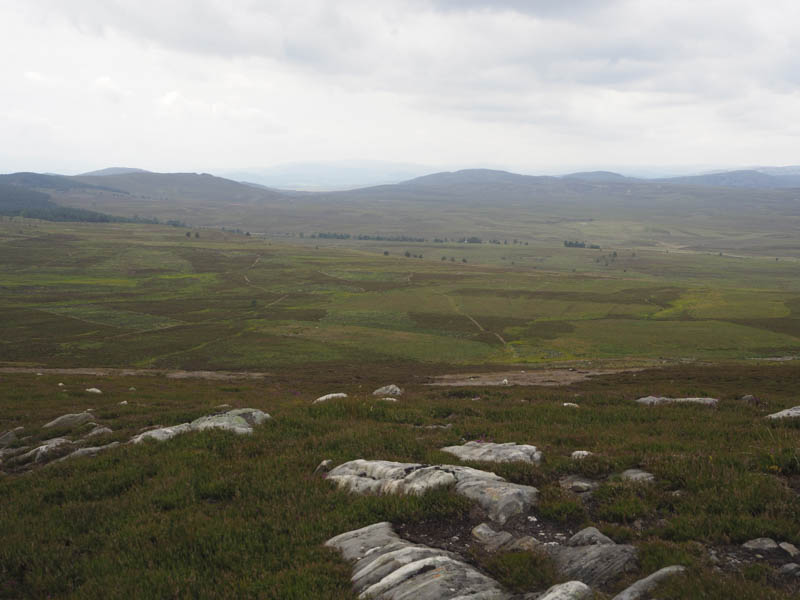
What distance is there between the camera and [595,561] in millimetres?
8242

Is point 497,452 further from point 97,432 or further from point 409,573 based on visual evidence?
point 97,432

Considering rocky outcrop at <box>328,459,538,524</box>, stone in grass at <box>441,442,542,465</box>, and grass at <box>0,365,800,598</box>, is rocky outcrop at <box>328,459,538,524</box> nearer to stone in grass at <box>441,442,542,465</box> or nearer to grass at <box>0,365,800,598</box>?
grass at <box>0,365,800,598</box>

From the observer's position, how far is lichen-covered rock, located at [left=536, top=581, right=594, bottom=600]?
23.2 ft

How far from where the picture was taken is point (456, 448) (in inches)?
577

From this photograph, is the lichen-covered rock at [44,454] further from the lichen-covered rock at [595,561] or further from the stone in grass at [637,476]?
the stone in grass at [637,476]

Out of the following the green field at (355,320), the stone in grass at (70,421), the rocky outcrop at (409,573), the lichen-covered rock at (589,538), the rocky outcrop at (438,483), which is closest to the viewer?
the rocky outcrop at (409,573)

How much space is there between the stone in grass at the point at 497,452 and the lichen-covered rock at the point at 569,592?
5565mm

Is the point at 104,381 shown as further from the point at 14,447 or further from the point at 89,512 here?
the point at 89,512

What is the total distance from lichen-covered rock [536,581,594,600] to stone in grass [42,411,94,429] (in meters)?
21.9

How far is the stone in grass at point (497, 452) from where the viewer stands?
13.3m

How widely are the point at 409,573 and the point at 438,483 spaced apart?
10.9 ft

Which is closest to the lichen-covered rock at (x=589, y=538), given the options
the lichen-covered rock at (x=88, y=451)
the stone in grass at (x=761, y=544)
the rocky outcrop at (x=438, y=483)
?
the rocky outcrop at (x=438, y=483)

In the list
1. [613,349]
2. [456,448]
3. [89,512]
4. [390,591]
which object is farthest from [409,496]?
[613,349]

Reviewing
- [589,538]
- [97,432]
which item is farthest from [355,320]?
[589,538]
